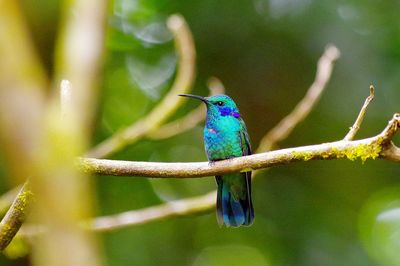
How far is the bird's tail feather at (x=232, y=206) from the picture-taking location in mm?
4258

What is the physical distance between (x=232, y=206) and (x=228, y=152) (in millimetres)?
409

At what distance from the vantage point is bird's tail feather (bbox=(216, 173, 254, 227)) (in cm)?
426

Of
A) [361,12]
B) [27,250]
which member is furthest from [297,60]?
[27,250]

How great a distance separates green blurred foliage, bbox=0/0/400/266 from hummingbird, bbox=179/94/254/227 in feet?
6.69

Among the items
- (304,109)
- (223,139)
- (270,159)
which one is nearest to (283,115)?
(304,109)

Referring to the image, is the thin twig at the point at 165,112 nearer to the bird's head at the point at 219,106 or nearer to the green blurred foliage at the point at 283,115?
the bird's head at the point at 219,106

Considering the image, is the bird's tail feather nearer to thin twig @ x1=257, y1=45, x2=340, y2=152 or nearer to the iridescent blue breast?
the iridescent blue breast

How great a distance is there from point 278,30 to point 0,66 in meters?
5.63

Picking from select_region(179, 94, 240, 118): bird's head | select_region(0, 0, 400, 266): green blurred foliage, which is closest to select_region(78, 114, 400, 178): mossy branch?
select_region(179, 94, 240, 118): bird's head

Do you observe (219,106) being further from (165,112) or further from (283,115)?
(283,115)

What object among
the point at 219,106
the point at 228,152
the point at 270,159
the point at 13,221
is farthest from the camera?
the point at 219,106

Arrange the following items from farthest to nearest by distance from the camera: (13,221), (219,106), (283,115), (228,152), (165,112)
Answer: (283,115) < (165,112) < (219,106) < (228,152) < (13,221)

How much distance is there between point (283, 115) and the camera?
6.54 meters

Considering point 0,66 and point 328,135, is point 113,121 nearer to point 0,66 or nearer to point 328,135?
point 328,135
